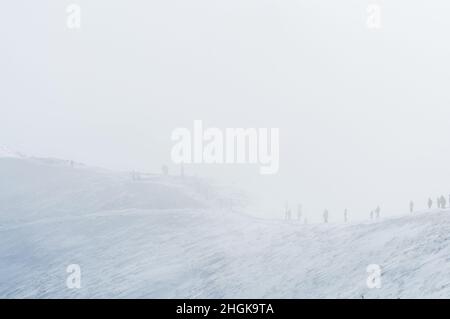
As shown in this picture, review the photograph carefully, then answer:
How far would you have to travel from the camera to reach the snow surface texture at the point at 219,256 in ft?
112

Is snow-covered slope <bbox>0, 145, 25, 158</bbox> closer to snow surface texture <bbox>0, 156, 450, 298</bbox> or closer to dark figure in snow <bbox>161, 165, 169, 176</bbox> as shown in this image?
dark figure in snow <bbox>161, 165, 169, 176</bbox>

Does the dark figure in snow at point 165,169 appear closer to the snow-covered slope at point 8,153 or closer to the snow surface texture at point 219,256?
the snow-covered slope at point 8,153

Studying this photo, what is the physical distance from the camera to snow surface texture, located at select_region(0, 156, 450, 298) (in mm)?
34094

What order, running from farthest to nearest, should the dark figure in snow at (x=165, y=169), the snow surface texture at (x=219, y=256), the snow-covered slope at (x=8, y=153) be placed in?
the snow-covered slope at (x=8, y=153) < the dark figure in snow at (x=165, y=169) < the snow surface texture at (x=219, y=256)

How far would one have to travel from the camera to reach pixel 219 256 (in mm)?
49625

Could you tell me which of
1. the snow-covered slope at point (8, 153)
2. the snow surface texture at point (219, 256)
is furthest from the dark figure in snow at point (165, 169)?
the snow surface texture at point (219, 256)

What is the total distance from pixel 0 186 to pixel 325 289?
105 metres

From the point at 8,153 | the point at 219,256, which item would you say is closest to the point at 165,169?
the point at 8,153

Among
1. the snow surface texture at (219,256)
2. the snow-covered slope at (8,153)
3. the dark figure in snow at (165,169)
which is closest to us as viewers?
the snow surface texture at (219,256)

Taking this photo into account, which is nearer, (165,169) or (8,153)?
(165,169)

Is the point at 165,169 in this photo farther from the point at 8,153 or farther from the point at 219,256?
the point at 219,256

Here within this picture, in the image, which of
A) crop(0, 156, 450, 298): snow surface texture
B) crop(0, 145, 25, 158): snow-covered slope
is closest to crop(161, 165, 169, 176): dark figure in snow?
crop(0, 145, 25, 158): snow-covered slope
